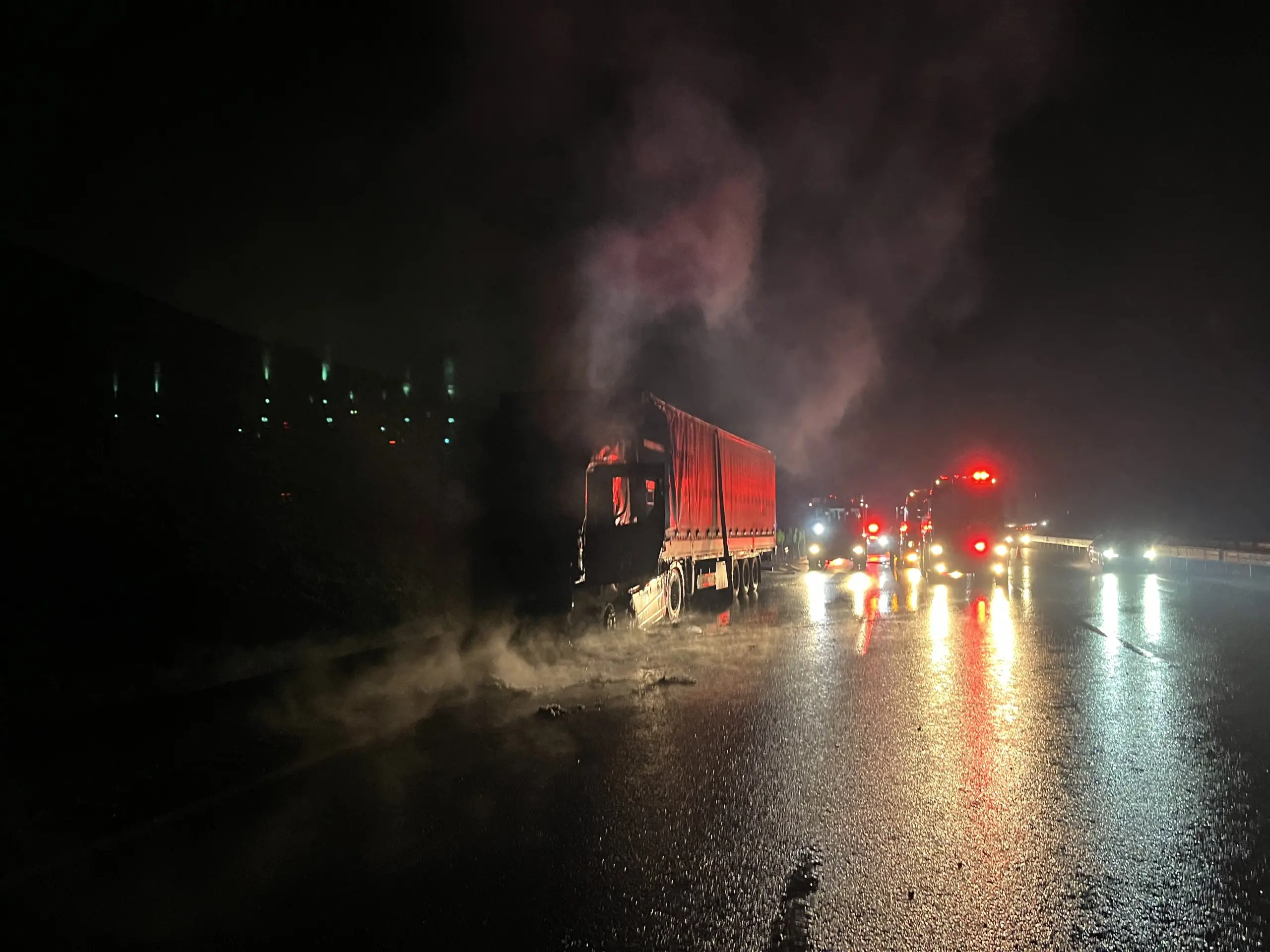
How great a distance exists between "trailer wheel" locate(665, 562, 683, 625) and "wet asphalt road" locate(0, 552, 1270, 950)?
5379mm

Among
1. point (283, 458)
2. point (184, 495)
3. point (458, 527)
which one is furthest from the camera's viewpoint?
point (283, 458)

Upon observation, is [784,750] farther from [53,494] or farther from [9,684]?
[53,494]

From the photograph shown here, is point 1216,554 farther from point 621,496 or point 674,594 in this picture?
point 621,496

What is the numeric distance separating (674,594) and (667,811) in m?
12.1

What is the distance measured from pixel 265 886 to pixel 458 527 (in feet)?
42.6

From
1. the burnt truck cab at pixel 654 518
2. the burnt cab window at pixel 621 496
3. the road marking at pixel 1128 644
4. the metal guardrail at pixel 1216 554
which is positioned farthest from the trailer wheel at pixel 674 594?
the metal guardrail at pixel 1216 554

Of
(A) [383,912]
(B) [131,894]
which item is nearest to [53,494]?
(B) [131,894]

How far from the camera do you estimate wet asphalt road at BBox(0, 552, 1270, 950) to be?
4.44 metres

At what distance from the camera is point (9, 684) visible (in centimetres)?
1000

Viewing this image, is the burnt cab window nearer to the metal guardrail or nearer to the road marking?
the road marking

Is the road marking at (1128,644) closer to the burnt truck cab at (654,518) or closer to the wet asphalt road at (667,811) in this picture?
the wet asphalt road at (667,811)

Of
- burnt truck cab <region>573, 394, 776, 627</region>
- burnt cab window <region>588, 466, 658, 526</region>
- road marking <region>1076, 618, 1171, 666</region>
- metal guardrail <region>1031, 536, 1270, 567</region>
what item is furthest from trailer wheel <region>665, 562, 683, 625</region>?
metal guardrail <region>1031, 536, 1270, 567</region>

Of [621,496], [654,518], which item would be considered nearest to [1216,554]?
[654,518]

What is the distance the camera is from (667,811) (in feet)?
20.1
